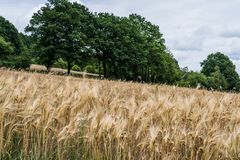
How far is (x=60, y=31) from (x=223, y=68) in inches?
2814

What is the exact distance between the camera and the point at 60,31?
54750 millimetres

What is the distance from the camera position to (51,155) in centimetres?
490

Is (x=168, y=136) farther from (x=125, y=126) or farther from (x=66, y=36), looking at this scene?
(x=66, y=36)

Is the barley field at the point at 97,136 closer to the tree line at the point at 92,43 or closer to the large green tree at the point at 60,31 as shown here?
the tree line at the point at 92,43

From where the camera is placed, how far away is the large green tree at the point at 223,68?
11544cm

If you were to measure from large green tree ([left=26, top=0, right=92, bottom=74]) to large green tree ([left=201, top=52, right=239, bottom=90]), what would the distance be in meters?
65.2

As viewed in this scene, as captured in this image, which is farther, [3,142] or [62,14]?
[62,14]

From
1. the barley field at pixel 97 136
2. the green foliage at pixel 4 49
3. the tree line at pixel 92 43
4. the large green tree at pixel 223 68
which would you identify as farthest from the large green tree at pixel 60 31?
the large green tree at pixel 223 68

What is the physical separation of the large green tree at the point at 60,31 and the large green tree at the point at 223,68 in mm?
65228

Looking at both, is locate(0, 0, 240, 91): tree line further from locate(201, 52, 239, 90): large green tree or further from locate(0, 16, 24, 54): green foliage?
locate(201, 52, 239, 90): large green tree

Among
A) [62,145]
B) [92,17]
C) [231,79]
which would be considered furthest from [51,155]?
[231,79]

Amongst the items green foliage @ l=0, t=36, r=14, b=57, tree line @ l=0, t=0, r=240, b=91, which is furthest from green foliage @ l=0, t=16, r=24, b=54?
green foliage @ l=0, t=36, r=14, b=57

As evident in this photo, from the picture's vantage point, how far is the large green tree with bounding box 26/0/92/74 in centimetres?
5312

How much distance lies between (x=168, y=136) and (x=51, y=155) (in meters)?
1.40
